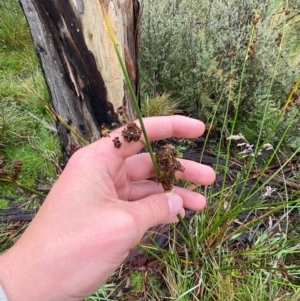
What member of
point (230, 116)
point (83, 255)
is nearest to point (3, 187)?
point (83, 255)

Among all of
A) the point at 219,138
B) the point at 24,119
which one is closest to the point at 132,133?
the point at 219,138

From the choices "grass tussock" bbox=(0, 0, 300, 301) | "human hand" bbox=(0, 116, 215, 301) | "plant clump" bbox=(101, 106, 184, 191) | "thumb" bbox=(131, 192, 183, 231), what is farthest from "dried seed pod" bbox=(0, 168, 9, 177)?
"grass tussock" bbox=(0, 0, 300, 301)

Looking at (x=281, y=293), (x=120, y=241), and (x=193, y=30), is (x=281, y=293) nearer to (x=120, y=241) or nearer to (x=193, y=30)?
(x=120, y=241)

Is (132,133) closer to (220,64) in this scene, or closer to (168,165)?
(168,165)

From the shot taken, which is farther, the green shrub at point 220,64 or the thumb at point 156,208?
the green shrub at point 220,64

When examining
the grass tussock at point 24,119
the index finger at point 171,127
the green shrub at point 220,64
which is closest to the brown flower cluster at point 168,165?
the index finger at point 171,127

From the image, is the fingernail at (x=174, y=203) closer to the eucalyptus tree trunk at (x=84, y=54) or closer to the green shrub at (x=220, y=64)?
the eucalyptus tree trunk at (x=84, y=54)

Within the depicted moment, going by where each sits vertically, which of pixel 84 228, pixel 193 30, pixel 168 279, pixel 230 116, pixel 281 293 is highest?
pixel 193 30
